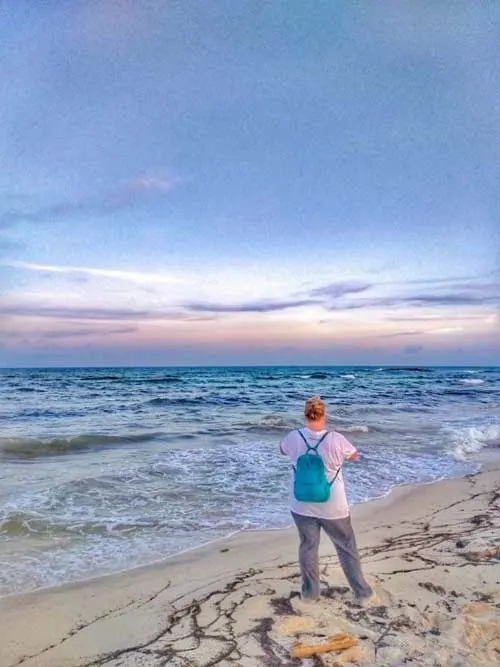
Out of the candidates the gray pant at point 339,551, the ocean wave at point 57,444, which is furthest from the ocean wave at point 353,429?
the gray pant at point 339,551

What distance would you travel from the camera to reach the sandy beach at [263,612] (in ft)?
12.5

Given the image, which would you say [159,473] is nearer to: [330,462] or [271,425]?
[330,462]

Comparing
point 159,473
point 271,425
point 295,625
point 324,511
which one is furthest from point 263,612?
point 271,425

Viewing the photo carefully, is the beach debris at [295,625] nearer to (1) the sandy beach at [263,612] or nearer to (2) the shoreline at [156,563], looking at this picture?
(1) the sandy beach at [263,612]

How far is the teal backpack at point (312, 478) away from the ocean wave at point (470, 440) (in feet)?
30.2

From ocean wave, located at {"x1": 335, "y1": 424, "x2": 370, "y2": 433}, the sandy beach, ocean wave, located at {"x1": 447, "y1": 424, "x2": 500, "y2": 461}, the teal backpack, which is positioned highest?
the teal backpack

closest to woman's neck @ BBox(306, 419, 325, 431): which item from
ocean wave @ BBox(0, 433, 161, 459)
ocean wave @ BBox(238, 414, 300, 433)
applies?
ocean wave @ BBox(0, 433, 161, 459)

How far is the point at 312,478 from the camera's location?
14.8ft

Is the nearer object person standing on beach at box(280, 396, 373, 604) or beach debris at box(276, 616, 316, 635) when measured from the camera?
beach debris at box(276, 616, 316, 635)

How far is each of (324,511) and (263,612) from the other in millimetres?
918

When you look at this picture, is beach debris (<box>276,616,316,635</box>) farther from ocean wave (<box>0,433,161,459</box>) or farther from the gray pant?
ocean wave (<box>0,433,161,459</box>)

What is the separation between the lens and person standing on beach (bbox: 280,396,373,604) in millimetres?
4555

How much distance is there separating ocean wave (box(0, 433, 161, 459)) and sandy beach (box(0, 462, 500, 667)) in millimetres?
8305

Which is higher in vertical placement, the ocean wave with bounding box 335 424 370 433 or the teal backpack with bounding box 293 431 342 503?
the teal backpack with bounding box 293 431 342 503
